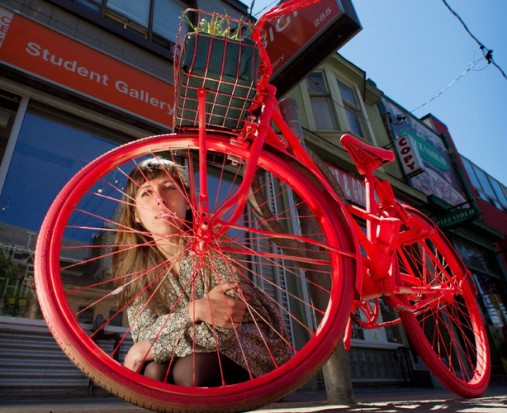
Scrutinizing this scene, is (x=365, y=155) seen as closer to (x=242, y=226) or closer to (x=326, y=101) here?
(x=242, y=226)

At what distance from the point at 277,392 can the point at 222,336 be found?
28 centimetres

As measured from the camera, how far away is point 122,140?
4098mm

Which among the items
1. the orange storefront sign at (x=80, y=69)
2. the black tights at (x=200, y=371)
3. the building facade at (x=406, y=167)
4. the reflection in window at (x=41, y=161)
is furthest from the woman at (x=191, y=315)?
the building facade at (x=406, y=167)

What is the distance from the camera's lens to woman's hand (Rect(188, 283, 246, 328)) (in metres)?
1.08

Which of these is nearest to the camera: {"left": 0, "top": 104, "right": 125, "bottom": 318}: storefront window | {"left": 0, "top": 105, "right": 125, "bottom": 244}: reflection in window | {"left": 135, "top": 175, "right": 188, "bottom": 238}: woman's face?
{"left": 135, "top": 175, "right": 188, "bottom": 238}: woman's face

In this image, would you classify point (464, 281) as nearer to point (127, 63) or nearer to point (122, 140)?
point (122, 140)

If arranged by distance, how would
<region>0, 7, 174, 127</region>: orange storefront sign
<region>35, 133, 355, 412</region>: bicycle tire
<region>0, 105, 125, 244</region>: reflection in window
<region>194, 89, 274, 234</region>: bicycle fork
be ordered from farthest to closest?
<region>0, 7, 174, 127</region>: orange storefront sign, <region>0, 105, 125, 244</region>: reflection in window, <region>194, 89, 274, 234</region>: bicycle fork, <region>35, 133, 355, 412</region>: bicycle tire

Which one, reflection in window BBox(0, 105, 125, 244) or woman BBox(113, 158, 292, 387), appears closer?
woman BBox(113, 158, 292, 387)

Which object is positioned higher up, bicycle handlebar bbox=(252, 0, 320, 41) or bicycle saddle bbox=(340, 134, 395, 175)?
bicycle handlebar bbox=(252, 0, 320, 41)

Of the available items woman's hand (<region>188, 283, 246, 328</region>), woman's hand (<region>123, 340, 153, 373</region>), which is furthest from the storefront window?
woman's hand (<region>188, 283, 246, 328</region>)

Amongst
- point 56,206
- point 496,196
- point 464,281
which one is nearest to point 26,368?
point 56,206

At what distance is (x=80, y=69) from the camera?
151 inches

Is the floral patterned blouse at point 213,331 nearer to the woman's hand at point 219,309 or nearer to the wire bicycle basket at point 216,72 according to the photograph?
the woman's hand at point 219,309

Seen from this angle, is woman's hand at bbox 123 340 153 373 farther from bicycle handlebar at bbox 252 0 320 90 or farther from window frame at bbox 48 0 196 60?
window frame at bbox 48 0 196 60
